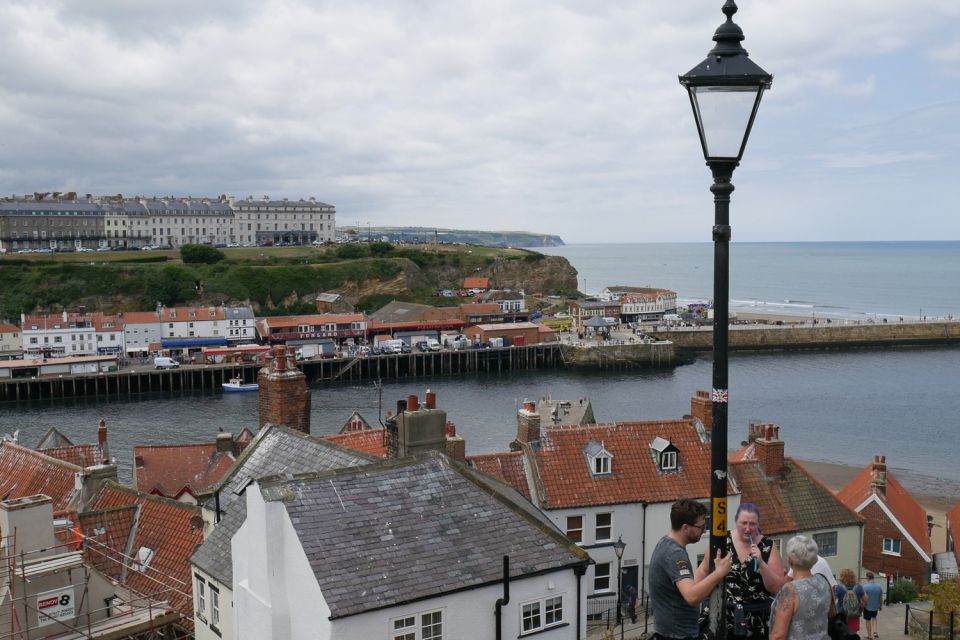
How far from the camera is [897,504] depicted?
27.2 meters

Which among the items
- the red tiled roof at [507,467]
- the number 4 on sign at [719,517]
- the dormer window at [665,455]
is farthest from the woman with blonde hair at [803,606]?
the dormer window at [665,455]

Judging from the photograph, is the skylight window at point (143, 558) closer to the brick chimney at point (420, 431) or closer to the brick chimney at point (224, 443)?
the brick chimney at point (420, 431)

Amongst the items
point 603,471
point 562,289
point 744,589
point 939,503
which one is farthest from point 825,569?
point 562,289

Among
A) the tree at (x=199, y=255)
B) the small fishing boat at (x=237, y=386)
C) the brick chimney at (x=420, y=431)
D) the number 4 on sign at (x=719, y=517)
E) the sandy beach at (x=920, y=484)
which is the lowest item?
the sandy beach at (x=920, y=484)

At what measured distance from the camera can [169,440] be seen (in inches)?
2293

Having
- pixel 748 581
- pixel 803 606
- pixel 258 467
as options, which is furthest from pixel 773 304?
pixel 803 606

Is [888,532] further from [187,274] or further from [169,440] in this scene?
[187,274]

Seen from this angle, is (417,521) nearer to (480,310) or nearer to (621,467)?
(621,467)

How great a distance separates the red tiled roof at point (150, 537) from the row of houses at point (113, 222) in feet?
557

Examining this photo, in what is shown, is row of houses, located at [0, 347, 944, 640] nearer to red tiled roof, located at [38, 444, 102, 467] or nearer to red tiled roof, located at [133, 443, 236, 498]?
red tiled roof, located at [38, 444, 102, 467]

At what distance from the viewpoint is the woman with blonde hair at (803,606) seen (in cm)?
527

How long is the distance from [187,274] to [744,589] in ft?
446

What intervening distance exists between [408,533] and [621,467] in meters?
13.7

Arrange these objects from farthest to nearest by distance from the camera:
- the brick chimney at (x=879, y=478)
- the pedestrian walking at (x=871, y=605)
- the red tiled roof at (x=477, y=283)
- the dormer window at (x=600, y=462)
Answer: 1. the red tiled roof at (x=477, y=283)
2. the brick chimney at (x=879, y=478)
3. the dormer window at (x=600, y=462)
4. the pedestrian walking at (x=871, y=605)
